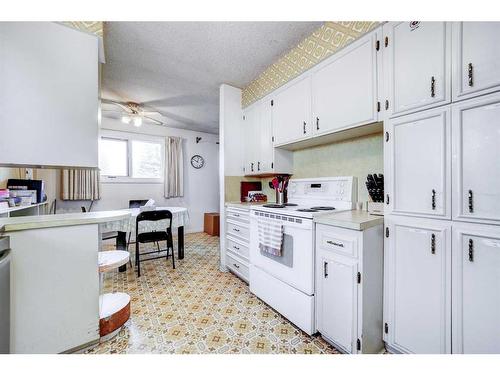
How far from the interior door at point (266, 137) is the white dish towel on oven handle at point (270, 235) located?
84cm

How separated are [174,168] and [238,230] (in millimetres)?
2992

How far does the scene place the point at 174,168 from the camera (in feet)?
16.1

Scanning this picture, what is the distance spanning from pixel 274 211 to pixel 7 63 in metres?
2.04

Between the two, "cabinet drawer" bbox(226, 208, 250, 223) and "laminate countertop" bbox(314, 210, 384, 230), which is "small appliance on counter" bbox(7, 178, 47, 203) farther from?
"laminate countertop" bbox(314, 210, 384, 230)

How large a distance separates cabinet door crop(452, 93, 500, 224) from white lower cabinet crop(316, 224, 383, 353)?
18.6 inches

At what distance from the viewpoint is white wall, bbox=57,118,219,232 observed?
4.34 meters

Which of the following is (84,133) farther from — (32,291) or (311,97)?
(311,97)

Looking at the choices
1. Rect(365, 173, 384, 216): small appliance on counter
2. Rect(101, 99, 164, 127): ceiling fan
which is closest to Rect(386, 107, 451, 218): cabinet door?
Rect(365, 173, 384, 216): small appliance on counter

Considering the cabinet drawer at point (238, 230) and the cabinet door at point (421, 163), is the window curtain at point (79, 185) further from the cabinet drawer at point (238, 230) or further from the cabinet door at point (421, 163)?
the cabinet door at point (421, 163)

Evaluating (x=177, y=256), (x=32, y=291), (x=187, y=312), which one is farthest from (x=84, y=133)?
(x=177, y=256)

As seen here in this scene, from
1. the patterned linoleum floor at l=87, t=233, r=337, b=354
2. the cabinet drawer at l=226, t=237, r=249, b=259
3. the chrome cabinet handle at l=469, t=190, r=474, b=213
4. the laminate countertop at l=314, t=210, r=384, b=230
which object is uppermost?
the chrome cabinet handle at l=469, t=190, r=474, b=213

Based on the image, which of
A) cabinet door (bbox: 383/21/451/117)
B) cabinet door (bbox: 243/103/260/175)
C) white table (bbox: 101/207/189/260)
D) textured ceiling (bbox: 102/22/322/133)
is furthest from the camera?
cabinet door (bbox: 243/103/260/175)

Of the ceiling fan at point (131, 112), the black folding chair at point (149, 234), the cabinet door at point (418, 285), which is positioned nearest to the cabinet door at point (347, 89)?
the cabinet door at point (418, 285)
